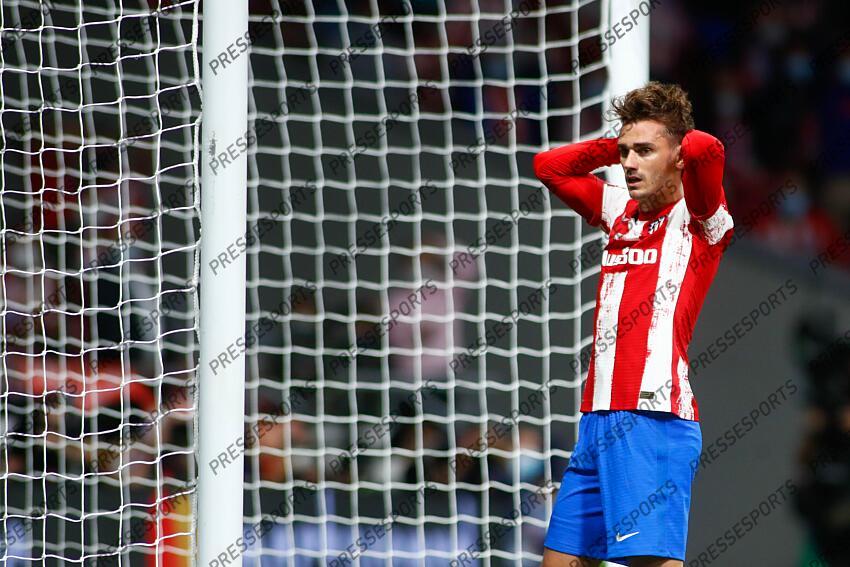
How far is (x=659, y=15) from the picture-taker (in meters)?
5.83

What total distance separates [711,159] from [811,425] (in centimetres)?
322

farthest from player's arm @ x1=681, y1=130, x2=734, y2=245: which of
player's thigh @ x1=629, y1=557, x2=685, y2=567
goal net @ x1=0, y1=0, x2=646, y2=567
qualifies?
goal net @ x1=0, y1=0, x2=646, y2=567

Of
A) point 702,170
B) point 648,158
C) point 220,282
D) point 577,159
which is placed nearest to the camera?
point 702,170

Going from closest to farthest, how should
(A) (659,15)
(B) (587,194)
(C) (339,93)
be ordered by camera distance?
(B) (587,194)
(C) (339,93)
(A) (659,15)

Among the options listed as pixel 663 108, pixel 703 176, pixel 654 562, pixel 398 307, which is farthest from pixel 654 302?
pixel 398 307

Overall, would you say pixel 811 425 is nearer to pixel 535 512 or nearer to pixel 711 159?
pixel 535 512

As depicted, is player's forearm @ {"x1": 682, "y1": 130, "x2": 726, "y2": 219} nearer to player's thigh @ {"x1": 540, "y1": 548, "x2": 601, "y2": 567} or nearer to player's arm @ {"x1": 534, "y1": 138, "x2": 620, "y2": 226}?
player's arm @ {"x1": 534, "y1": 138, "x2": 620, "y2": 226}

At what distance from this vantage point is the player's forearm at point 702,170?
7.55 feet

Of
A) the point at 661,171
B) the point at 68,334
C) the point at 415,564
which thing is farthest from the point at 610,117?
the point at 68,334

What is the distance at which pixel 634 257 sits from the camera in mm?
2514

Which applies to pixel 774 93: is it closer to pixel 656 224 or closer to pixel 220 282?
pixel 656 224

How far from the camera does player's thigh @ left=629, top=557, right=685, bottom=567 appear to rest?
2.38 meters

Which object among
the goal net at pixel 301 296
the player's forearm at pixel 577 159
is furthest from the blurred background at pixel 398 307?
the player's forearm at pixel 577 159

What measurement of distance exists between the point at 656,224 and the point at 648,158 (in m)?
0.16
